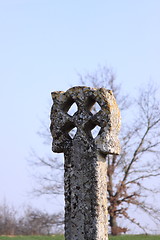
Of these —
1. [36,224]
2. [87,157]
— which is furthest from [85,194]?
[36,224]

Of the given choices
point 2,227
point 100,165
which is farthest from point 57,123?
point 2,227

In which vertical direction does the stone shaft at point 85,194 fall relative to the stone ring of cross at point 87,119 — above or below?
below

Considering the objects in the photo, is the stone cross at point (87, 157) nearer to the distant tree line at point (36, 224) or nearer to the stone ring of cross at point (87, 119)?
the stone ring of cross at point (87, 119)

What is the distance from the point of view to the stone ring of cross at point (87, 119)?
7.41 meters

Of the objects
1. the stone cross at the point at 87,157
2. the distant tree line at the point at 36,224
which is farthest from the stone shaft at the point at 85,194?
the distant tree line at the point at 36,224

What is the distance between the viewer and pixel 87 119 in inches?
297

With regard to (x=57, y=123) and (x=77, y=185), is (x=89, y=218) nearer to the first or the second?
(x=77, y=185)

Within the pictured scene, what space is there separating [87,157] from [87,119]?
0.64 m

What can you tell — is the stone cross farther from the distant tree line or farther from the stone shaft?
the distant tree line

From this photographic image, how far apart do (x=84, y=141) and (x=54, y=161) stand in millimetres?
18502

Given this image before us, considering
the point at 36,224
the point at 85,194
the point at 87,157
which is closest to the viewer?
the point at 85,194

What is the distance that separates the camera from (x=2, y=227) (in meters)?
33.1

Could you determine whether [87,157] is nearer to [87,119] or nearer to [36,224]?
[87,119]

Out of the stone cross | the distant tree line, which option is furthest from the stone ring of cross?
the distant tree line
